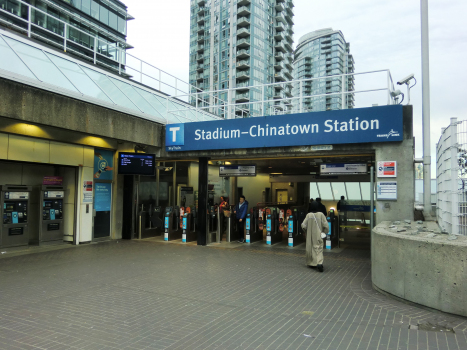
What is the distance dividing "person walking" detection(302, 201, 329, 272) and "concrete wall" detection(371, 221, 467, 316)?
198 cm

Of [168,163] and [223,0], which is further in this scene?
[223,0]

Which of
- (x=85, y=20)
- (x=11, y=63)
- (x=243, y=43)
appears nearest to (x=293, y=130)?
(x=11, y=63)

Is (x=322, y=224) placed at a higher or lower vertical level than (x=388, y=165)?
lower

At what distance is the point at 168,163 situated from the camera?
14.4m

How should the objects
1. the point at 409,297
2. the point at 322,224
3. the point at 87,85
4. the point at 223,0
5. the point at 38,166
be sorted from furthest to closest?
the point at 223,0
the point at 38,166
the point at 87,85
the point at 322,224
the point at 409,297

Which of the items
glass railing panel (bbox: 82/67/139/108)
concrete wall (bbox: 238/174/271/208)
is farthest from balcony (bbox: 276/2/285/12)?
glass railing panel (bbox: 82/67/139/108)

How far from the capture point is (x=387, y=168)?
28.8 feet

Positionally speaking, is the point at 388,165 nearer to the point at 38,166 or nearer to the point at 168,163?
the point at 168,163

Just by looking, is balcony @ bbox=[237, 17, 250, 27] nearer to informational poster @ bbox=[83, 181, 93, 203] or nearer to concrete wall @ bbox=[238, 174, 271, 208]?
concrete wall @ bbox=[238, 174, 271, 208]

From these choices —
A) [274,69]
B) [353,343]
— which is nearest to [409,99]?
[353,343]

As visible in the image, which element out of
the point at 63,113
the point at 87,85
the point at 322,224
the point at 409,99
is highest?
the point at 87,85

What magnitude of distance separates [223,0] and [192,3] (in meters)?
11.8

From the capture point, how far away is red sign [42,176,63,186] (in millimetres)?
11039

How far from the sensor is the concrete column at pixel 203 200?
11594 millimetres
